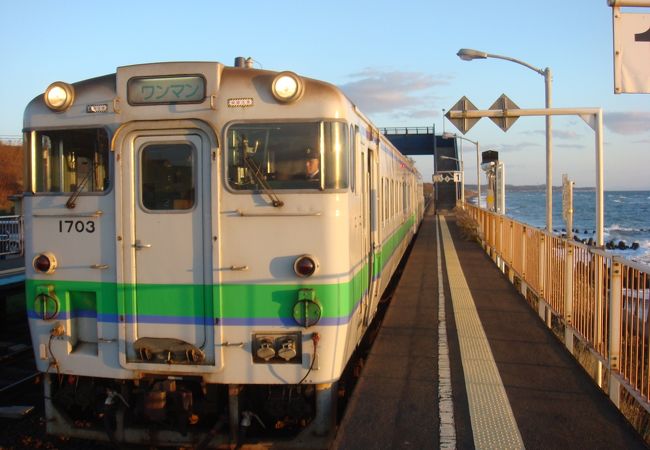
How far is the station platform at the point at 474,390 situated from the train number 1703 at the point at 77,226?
2.65m

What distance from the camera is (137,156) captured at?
5434 mm

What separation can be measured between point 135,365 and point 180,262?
36.4 inches

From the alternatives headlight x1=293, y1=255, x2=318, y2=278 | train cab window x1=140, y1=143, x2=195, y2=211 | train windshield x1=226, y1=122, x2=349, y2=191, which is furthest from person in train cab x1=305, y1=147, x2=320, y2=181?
train cab window x1=140, y1=143, x2=195, y2=211

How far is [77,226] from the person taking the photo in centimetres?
550

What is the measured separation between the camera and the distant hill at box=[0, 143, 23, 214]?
1449 inches

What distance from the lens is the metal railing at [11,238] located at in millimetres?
16156

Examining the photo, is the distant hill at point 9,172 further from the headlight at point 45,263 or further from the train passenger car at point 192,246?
the train passenger car at point 192,246

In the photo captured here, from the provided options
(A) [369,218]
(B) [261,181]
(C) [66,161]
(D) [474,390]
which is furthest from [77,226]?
(D) [474,390]

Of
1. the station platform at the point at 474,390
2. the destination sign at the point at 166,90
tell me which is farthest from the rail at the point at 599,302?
the destination sign at the point at 166,90

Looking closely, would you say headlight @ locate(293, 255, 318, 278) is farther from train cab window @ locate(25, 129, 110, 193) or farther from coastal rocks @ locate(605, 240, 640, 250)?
coastal rocks @ locate(605, 240, 640, 250)

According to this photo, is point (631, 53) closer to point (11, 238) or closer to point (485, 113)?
point (485, 113)

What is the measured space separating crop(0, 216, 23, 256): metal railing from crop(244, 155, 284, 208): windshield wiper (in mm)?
12539

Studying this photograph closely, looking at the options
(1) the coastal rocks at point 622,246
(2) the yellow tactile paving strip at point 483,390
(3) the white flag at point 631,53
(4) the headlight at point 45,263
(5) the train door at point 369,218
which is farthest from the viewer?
(1) the coastal rocks at point 622,246

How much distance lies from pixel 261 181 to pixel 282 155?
0.89 ft
